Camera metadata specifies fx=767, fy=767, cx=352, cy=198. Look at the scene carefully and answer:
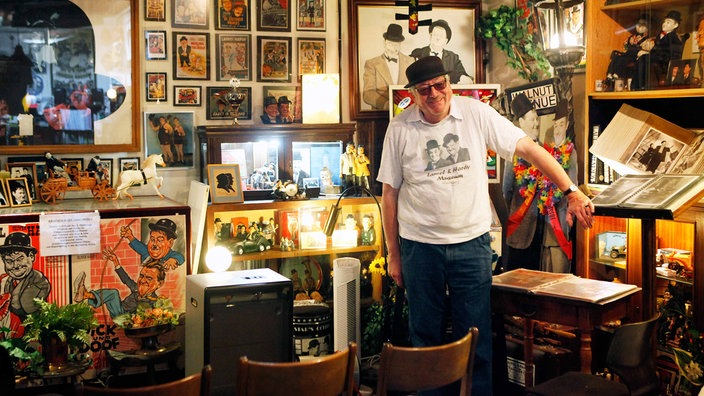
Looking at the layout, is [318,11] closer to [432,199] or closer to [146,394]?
[432,199]

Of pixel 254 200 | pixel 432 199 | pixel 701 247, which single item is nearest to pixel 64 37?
pixel 254 200

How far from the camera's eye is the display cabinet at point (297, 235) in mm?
5059

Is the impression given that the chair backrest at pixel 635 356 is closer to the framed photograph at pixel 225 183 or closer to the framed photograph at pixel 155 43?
the framed photograph at pixel 225 183

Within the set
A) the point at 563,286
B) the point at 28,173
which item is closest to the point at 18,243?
the point at 28,173

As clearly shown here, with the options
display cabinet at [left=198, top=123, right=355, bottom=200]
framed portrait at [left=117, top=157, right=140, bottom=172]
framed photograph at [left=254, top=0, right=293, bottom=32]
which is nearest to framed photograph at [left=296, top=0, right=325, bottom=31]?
framed photograph at [left=254, top=0, right=293, bottom=32]

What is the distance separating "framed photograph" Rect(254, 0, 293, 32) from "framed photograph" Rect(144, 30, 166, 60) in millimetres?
693

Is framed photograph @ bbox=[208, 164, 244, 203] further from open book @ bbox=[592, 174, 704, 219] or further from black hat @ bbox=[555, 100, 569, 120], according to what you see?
open book @ bbox=[592, 174, 704, 219]

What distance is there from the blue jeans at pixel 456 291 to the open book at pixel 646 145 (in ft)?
3.56

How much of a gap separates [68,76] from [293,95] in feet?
5.05

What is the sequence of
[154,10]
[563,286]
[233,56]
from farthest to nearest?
[233,56] → [154,10] → [563,286]

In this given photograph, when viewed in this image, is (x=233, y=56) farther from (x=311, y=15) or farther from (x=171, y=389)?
(x=171, y=389)

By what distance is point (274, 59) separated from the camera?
5.55 meters

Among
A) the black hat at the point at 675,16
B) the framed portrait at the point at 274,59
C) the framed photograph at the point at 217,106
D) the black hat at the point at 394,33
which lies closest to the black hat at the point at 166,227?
the framed photograph at the point at 217,106

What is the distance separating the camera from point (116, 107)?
5191 mm
